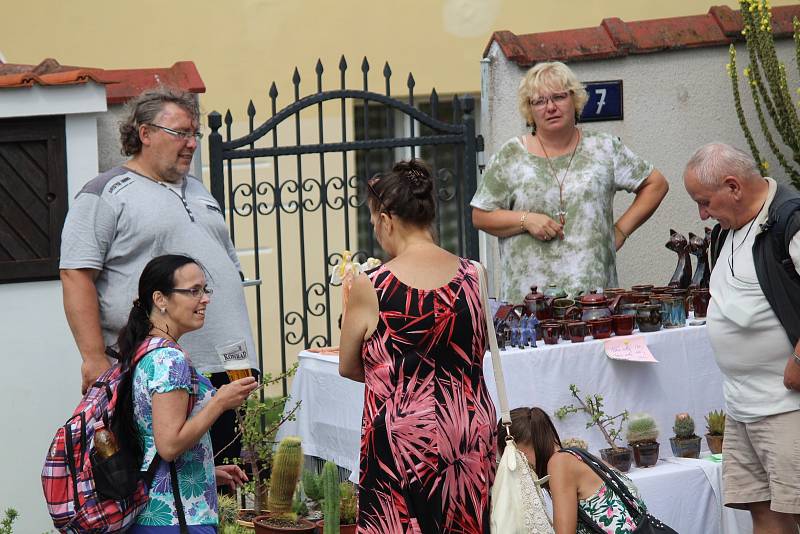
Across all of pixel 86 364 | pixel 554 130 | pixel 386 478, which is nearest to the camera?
pixel 386 478

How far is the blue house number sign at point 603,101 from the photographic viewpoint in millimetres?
7211

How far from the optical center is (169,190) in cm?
459

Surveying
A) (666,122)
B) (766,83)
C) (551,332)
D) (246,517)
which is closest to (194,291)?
(246,517)

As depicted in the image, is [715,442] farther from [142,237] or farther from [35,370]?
[35,370]

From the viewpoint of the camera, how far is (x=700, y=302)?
532 centimetres

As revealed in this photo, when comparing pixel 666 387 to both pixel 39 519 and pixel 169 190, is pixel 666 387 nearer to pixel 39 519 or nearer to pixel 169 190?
pixel 169 190

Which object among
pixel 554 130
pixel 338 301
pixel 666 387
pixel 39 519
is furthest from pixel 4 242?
pixel 338 301

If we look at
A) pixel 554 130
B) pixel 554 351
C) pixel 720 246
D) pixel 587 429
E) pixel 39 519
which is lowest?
pixel 39 519

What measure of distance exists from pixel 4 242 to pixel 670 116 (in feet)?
12.5

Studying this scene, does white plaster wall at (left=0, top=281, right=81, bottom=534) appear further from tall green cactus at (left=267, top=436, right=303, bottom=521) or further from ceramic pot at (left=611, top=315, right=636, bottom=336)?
ceramic pot at (left=611, top=315, right=636, bottom=336)

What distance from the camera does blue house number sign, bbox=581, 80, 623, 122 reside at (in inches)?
284

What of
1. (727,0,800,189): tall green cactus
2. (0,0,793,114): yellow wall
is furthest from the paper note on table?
(0,0,793,114): yellow wall

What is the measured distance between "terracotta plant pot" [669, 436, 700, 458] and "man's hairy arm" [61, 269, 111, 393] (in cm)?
218

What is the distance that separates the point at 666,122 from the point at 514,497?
4.28 metres
